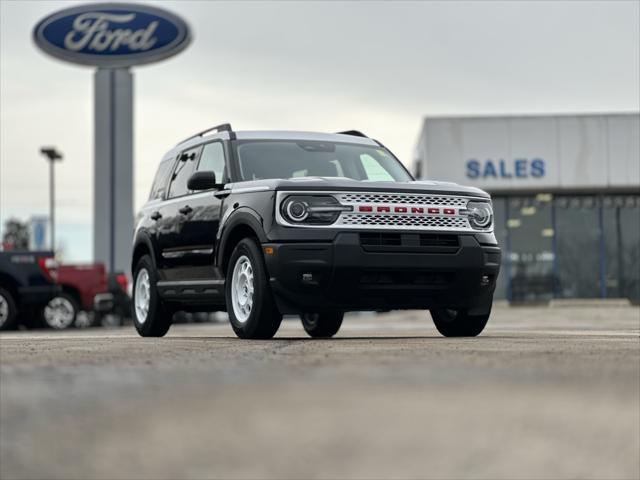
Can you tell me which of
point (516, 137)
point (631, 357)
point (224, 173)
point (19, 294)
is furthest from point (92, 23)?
point (631, 357)

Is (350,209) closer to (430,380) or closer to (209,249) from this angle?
(209,249)

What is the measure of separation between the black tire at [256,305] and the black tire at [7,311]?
9847mm

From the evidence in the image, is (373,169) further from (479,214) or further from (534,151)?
(534,151)

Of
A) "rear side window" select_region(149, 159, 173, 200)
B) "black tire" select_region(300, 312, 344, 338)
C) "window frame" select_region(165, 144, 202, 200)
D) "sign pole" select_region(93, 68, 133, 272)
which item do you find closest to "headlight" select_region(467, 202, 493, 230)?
"black tire" select_region(300, 312, 344, 338)

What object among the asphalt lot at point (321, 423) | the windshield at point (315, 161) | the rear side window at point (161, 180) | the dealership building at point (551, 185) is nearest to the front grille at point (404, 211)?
the windshield at point (315, 161)

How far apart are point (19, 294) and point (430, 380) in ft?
49.2

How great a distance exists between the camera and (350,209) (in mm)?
7406

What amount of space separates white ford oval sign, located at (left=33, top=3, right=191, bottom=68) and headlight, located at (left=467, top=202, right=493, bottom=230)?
36.9 metres

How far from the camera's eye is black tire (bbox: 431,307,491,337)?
8383 mm

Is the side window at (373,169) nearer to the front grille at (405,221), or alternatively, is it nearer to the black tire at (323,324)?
the front grille at (405,221)

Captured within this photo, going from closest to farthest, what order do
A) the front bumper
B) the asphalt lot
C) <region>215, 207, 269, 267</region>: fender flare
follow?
the asphalt lot < the front bumper < <region>215, 207, 269, 267</region>: fender flare

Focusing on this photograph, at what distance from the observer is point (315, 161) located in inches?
349

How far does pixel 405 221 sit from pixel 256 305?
1.25 meters

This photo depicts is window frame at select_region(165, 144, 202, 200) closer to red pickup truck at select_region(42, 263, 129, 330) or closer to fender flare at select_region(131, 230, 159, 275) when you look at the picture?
fender flare at select_region(131, 230, 159, 275)
